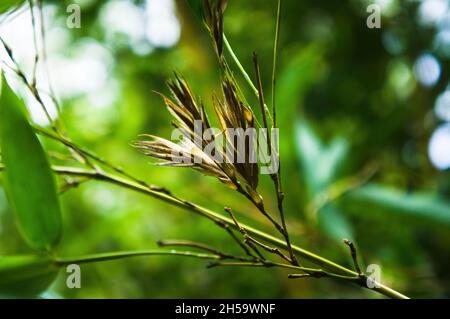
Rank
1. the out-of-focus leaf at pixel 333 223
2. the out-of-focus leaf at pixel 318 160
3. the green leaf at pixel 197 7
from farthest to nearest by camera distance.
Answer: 1. the out-of-focus leaf at pixel 318 160
2. the out-of-focus leaf at pixel 333 223
3. the green leaf at pixel 197 7

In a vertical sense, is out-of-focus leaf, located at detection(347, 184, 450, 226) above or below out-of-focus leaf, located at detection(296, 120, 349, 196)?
below

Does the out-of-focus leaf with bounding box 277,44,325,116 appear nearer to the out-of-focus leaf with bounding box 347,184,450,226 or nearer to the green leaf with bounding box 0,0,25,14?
the out-of-focus leaf with bounding box 347,184,450,226

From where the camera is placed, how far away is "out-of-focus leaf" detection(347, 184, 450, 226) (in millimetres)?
902

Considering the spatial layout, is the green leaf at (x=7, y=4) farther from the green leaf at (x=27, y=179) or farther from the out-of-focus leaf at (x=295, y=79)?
the out-of-focus leaf at (x=295, y=79)

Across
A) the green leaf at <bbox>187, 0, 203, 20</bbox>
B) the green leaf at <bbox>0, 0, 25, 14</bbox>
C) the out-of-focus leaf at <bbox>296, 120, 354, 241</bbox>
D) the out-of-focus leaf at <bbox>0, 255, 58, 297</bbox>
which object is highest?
the out-of-focus leaf at <bbox>296, 120, 354, 241</bbox>

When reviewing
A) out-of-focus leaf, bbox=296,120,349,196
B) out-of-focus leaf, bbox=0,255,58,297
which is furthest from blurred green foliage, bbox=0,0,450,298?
out-of-focus leaf, bbox=0,255,58,297

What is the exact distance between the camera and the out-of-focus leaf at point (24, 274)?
453mm

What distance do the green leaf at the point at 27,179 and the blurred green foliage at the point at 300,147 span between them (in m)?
0.59

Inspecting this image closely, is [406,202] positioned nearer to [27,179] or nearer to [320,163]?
[320,163]

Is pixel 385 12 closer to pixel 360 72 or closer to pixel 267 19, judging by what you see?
pixel 360 72

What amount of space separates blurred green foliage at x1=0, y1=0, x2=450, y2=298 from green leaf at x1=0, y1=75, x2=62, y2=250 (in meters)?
0.59

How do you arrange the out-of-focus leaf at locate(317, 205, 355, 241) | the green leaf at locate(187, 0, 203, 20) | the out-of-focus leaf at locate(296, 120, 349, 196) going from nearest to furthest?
the green leaf at locate(187, 0, 203, 20) < the out-of-focus leaf at locate(317, 205, 355, 241) < the out-of-focus leaf at locate(296, 120, 349, 196)

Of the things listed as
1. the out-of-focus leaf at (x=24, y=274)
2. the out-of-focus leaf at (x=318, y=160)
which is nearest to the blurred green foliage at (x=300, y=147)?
the out-of-focus leaf at (x=318, y=160)
